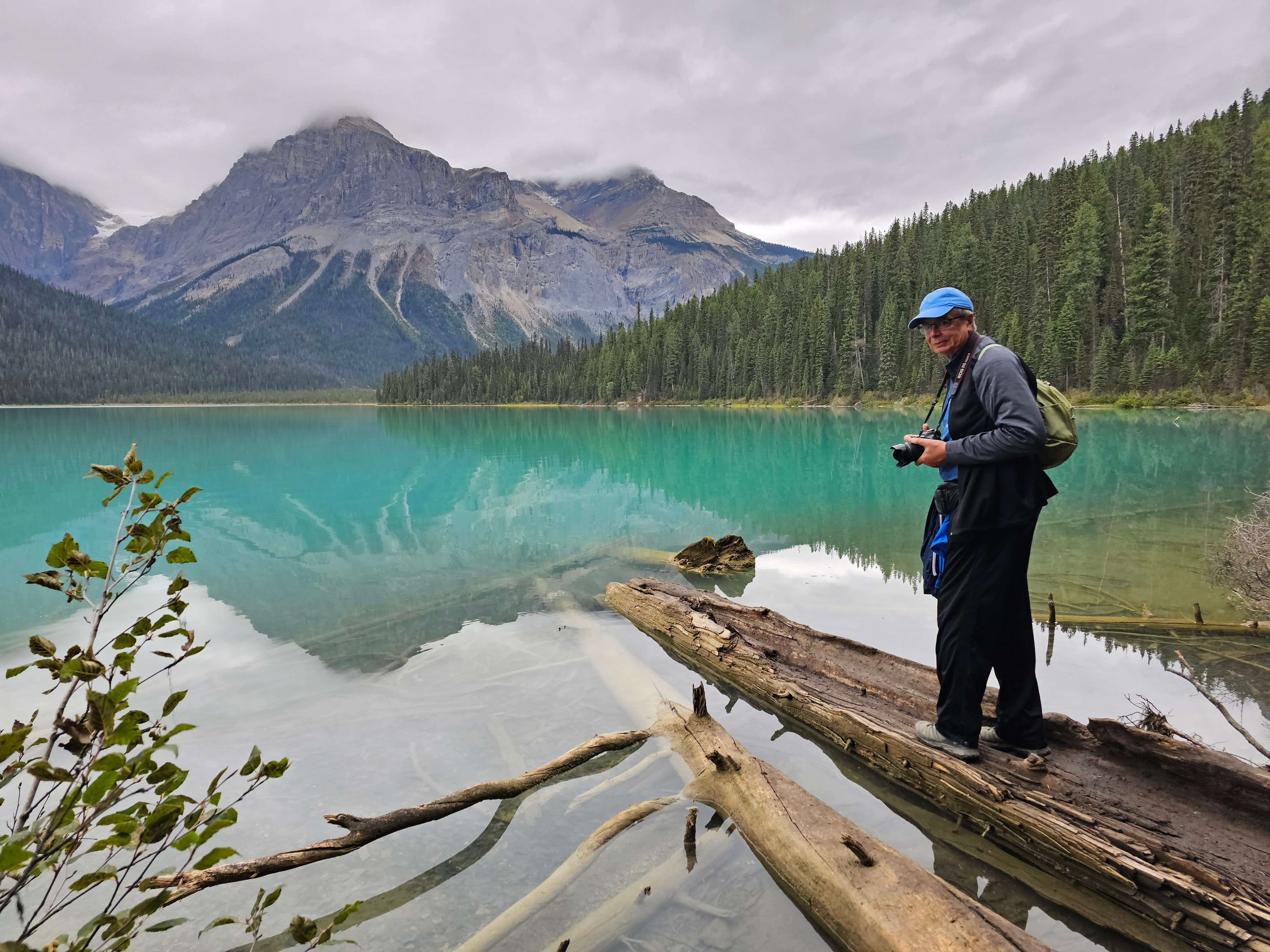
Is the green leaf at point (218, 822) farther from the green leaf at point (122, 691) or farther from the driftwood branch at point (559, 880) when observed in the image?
the driftwood branch at point (559, 880)

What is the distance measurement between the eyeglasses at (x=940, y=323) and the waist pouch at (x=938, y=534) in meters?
1.06

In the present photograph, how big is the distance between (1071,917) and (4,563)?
63.0ft

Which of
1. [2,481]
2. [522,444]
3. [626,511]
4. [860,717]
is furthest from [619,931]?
[522,444]

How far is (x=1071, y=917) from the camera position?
3732 mm

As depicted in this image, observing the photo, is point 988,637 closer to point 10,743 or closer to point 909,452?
point 909,452

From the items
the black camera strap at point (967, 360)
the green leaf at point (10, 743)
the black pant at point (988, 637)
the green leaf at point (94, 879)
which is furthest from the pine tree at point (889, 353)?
the green leaf at point (10, 743)

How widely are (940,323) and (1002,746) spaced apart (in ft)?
9.67

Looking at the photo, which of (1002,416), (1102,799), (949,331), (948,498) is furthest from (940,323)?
(1102,799)

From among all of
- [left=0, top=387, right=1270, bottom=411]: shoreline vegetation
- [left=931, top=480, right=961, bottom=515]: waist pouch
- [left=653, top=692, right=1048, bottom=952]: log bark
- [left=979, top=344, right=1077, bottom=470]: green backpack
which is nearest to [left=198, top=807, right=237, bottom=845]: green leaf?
[left=653, top=692, right=1048, bottom=952]: log bark

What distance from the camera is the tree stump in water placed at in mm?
12508

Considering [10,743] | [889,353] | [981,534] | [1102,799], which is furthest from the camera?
[889,353]

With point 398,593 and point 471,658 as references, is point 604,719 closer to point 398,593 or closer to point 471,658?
point 471,658

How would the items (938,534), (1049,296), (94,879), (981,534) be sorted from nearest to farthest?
(94,879), (981,534), (938,534), (1049,296)

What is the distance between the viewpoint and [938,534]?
4.77 m
